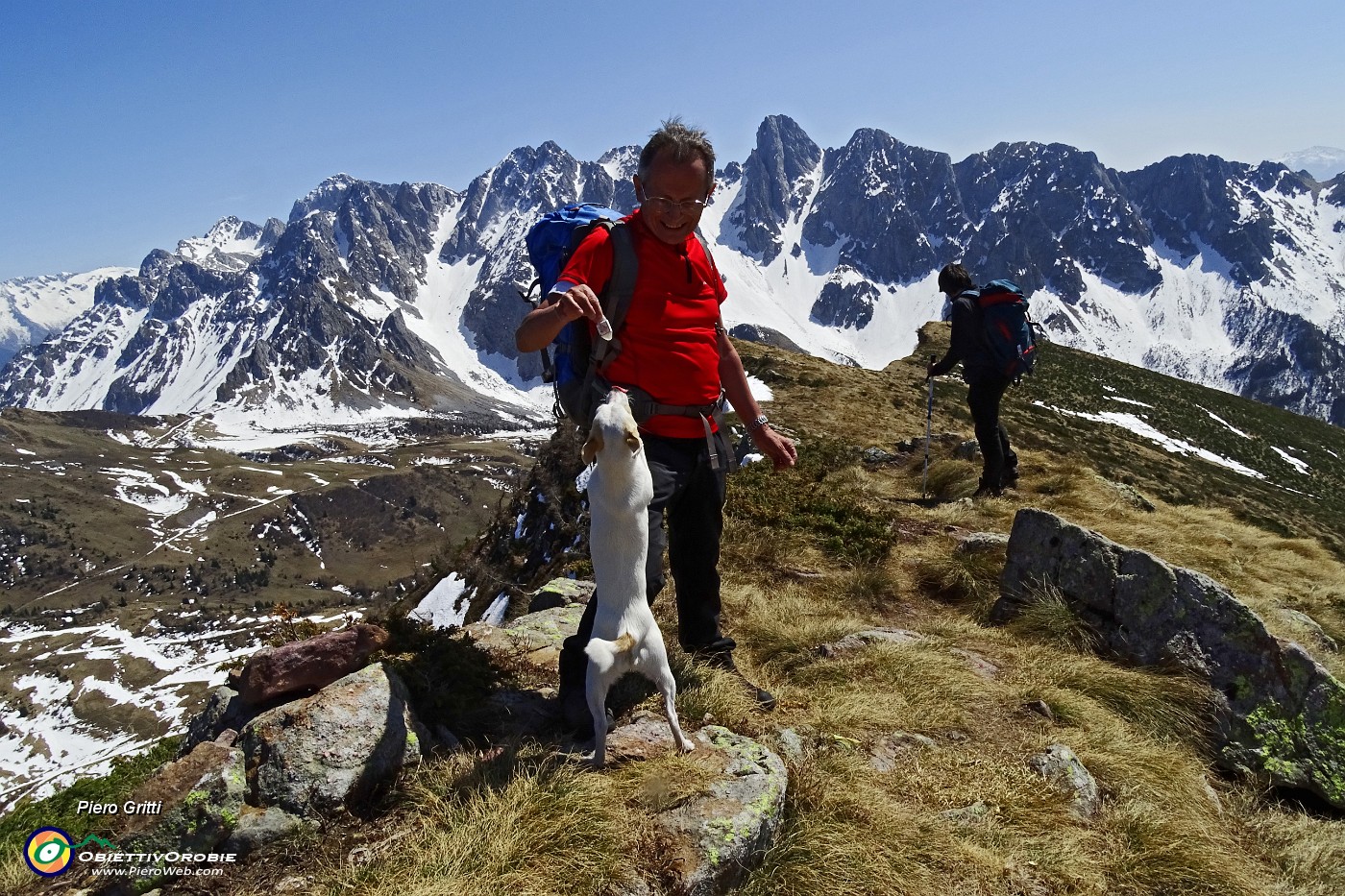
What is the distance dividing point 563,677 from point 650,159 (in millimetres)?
3067

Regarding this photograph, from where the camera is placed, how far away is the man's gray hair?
3.98 m

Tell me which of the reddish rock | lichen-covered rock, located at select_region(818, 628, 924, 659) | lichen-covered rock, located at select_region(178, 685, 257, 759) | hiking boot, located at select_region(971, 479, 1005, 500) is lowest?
lichen-covered rock, located at select_region(178, 685, 257, 759)

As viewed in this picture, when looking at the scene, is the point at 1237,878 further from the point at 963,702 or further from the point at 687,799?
the point at 687,799

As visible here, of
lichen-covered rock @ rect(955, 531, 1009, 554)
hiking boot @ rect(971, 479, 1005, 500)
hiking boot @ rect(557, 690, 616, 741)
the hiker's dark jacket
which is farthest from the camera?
hiking boot @ rect(971, 479, 1005, 500)

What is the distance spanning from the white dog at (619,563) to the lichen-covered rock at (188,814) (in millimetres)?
1654

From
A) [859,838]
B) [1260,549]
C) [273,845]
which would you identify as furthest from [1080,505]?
[273,845]

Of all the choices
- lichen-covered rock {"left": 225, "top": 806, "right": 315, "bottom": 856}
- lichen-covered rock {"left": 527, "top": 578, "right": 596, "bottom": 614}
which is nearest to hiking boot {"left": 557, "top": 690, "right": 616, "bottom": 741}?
lichen-covered rock {"left": 225, "top": 806, "right": 315, "bottom": 856}

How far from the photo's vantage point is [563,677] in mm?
4098

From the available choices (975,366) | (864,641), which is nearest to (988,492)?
(975,366)

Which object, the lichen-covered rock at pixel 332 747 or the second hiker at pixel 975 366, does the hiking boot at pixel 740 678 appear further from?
the second hiker at pixel 975 366

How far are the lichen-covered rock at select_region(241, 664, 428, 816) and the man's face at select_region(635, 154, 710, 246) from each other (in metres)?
3.00

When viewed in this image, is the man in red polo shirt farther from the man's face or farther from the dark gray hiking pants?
the dark gray hiking pants

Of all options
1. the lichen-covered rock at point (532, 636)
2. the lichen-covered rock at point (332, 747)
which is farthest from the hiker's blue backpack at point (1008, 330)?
the lichen-covered rock at point (332, 747)

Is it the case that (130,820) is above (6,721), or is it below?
above
